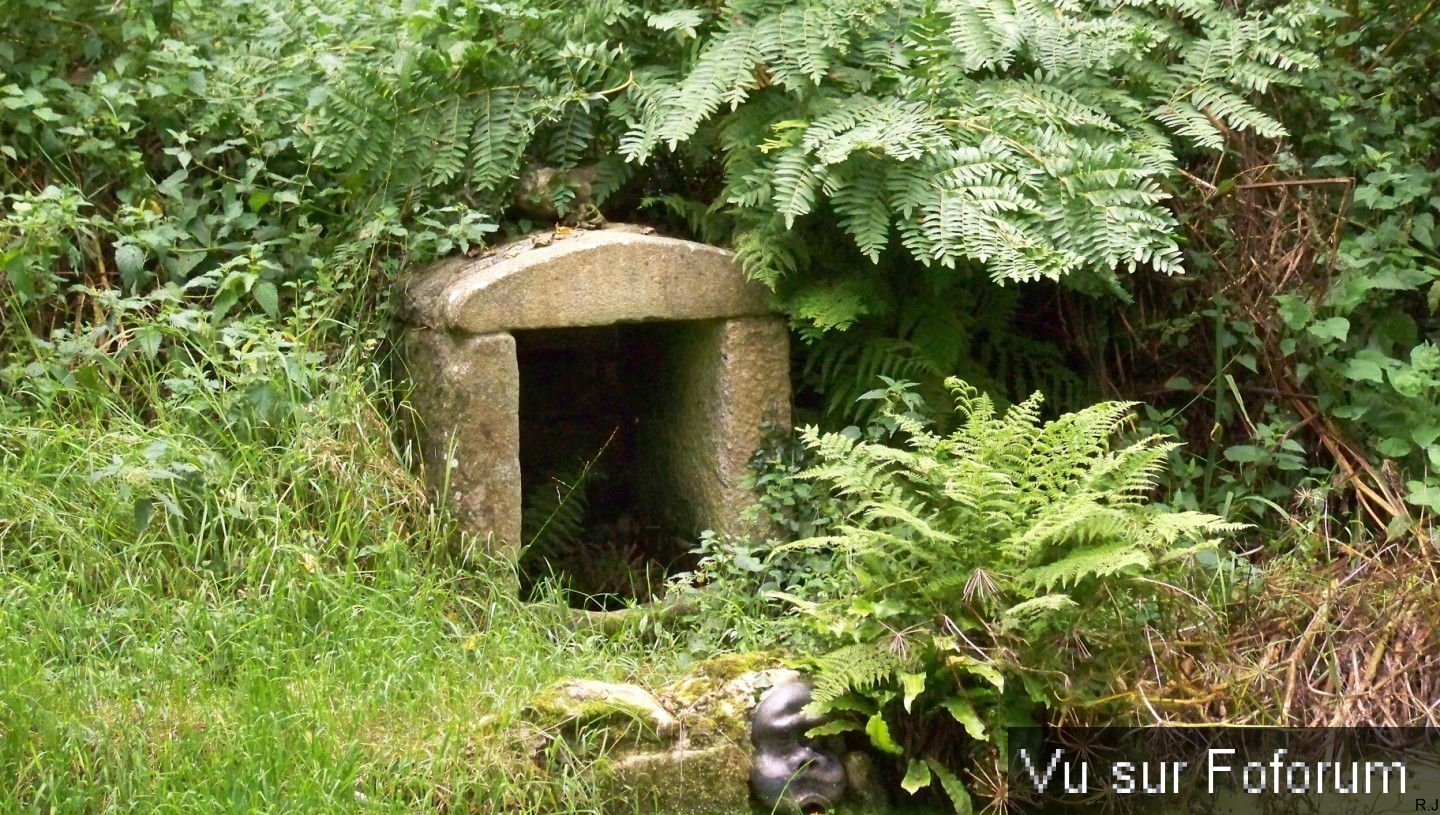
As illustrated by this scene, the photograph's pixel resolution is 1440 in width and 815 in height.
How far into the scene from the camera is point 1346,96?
544 cm

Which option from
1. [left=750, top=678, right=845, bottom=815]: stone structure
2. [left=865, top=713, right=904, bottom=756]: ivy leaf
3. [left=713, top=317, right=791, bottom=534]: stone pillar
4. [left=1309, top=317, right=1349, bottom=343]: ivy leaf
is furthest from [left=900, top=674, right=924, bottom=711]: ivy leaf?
[left=1309, top=317, right=1349, bottom=343]: ivy leaf

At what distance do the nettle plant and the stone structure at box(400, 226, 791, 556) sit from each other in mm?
1014

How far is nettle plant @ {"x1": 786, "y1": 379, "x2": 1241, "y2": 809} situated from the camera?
12.3 ft

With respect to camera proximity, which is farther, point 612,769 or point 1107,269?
point 1107,269

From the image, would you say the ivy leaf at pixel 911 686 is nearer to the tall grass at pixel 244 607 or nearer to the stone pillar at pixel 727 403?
the tall grass at pixel 244 607

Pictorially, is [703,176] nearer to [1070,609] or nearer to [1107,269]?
[1107,269]

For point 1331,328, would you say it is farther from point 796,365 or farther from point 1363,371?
point 796,365

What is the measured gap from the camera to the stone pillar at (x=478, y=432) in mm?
4727

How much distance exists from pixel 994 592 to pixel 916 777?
520mm

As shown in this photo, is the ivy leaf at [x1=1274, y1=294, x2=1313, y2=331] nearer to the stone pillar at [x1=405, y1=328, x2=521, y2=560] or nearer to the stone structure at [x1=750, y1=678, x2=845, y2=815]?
the stone structure at [x1=750, y1=678, x2=845, y2=815]

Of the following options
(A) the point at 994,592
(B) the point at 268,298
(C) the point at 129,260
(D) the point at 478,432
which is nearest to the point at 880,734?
(A) the point at 994,592

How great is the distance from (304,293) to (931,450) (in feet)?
7.87

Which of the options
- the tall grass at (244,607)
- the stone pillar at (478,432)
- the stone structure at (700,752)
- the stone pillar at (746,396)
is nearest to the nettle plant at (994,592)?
the stone structure at (700,752)

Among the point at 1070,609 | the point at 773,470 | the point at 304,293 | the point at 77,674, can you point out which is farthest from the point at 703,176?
the point at 77,674
